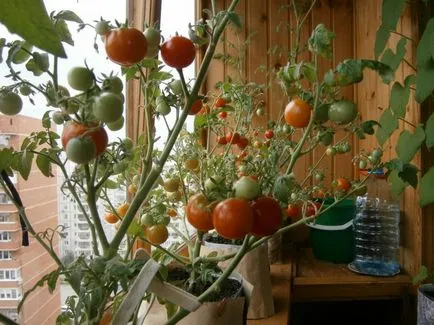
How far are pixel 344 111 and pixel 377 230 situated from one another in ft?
3.91

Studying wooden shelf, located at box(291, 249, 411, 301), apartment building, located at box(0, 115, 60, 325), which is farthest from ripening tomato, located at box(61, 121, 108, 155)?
wooden shelf, located at box(291, 249, 411, 301)

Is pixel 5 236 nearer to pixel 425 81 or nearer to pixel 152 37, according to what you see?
pixel 152 37

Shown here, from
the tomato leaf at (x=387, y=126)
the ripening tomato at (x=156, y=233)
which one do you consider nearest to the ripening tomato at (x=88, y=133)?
the ripening tomato at (x=156, y=233)

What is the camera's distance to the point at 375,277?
125 centimetres

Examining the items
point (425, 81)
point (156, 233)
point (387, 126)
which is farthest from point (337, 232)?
point (156, 233)

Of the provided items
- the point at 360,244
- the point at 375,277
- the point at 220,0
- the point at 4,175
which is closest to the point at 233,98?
the point at 4,175

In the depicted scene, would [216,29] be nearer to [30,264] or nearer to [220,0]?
[30,264]

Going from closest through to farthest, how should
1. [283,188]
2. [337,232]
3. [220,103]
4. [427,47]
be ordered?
[283,188] < [220,103] < [427,47] < [337,232]

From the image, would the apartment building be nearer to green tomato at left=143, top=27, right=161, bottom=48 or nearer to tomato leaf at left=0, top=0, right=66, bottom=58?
green tomato at left=143, top=27, right=161, bottom=48

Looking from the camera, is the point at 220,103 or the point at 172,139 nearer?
the point at 172,139

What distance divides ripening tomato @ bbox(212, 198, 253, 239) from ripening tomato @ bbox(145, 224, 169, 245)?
20 cm

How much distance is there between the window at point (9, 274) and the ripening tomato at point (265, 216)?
0.43 meters

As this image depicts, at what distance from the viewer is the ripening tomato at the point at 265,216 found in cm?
33

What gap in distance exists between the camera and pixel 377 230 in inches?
56.5
